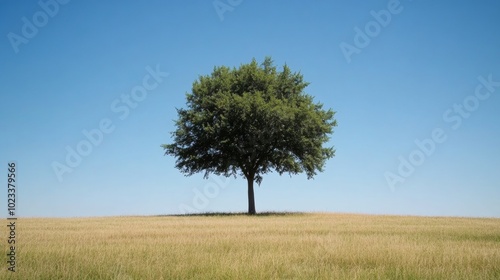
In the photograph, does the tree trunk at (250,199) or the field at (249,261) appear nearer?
the field at (249,261)

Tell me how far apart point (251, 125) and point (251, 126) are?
209 mm

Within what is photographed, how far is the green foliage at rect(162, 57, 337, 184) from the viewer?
37219mm

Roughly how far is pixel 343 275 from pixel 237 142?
101 ft

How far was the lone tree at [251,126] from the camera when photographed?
3725 centimetres

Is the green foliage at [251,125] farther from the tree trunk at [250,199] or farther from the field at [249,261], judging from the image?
the field at [249,261]

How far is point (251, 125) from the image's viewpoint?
37562mm

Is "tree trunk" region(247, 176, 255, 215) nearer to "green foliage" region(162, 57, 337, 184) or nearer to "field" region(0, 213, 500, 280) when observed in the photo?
"green foliage" region(162, 57, 337, 184)

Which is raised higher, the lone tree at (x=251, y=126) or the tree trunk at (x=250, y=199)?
the lone tree at (x=251, y=126)

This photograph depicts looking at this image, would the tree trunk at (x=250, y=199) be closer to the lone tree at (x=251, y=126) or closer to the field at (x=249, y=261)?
the lone tree at (x=251, y=126)

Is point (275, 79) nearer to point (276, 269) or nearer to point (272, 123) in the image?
point (272, 123)

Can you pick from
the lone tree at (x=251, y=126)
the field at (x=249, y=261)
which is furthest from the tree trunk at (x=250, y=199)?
the field at (x=249, y=261)

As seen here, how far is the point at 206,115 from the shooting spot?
1531 inches

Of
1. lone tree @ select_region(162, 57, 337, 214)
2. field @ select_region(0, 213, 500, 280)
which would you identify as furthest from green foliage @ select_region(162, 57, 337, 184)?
field @ select_region(0, 213, 500, 280)

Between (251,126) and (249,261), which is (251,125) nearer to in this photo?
(251,126)
